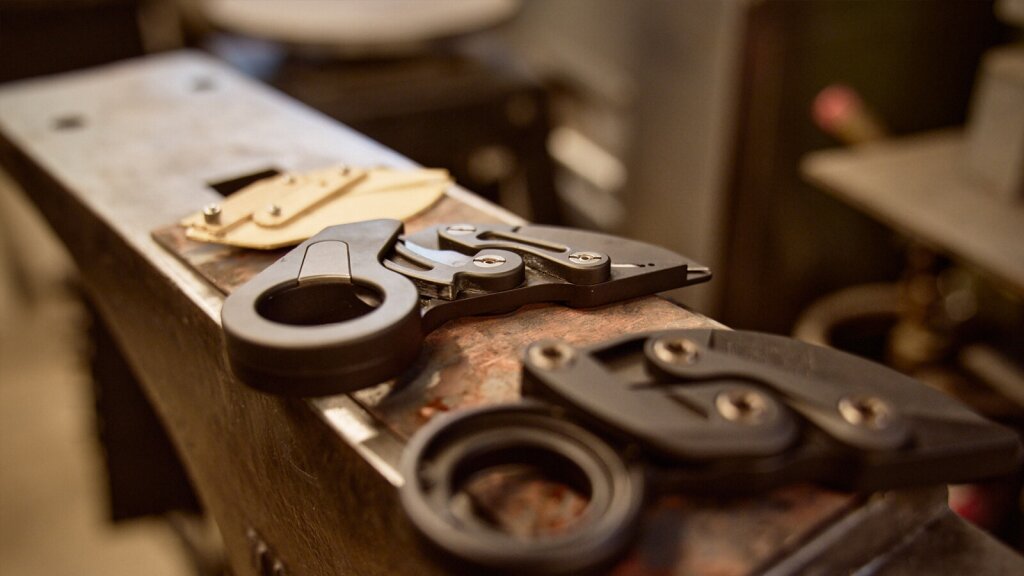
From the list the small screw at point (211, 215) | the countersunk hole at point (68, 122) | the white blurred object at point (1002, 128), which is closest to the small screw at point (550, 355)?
the small screw at point (211, 215)

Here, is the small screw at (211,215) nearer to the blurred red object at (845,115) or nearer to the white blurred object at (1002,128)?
the white blurred object at (1002,128)

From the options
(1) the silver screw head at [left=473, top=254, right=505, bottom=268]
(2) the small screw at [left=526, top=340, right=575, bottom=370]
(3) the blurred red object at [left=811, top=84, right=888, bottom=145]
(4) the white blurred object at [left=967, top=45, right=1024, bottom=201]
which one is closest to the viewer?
(2) the small screw at [left=526, top=340, right=575, bottom=370]

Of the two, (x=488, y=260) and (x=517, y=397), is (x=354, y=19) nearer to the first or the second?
(x=488, y=260)

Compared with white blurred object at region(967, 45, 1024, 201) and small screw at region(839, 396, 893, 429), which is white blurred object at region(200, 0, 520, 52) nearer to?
white blurred object at region(967, 45, 1024, 201)

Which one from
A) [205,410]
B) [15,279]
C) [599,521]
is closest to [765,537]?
[599,521]

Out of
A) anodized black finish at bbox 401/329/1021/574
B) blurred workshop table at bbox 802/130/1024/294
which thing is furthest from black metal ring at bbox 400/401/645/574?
blurred workshop table at bbox 802/130/1024/294

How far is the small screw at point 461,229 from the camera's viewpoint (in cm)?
68

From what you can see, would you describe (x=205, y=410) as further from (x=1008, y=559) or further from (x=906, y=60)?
(x=906, y=60)

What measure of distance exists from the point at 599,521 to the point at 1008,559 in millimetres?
299

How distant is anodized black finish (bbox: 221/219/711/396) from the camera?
0.51m

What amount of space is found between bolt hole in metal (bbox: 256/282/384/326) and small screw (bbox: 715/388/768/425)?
0.23 meters

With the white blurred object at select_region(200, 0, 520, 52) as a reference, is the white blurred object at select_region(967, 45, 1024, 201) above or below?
below

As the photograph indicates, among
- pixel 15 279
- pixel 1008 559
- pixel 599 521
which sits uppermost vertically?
pixel 599 521

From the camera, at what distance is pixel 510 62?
1.89m
